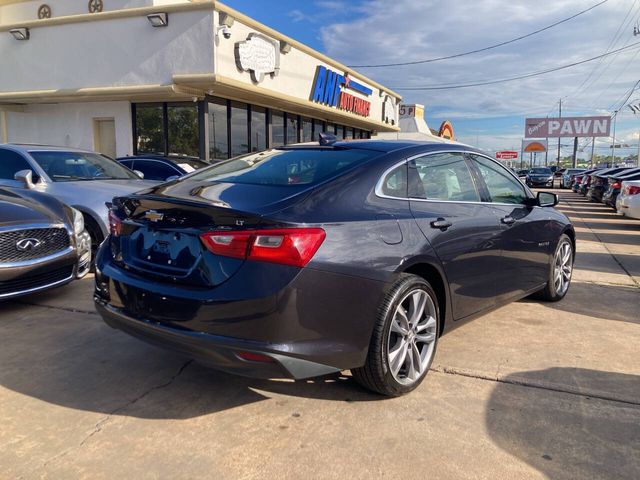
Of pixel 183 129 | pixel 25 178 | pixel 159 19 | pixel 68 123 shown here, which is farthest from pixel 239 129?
pixel 25 178

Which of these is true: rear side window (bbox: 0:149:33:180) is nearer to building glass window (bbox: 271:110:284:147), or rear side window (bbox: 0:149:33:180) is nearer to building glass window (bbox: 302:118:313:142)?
building glass window (bbox: 271:110:284:147)

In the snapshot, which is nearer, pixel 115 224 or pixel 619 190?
pixel 115 224

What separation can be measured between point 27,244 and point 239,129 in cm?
1164

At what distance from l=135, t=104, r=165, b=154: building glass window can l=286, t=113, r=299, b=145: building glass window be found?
5.07 meters

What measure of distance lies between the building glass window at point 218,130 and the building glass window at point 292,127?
3.84 meters

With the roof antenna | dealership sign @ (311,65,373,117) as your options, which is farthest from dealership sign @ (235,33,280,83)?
the roof antenna

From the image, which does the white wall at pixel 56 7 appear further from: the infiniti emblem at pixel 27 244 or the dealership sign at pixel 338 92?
the infiniti emblem at pixel 27 244

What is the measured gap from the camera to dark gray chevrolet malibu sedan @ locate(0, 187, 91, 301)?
4.57 m

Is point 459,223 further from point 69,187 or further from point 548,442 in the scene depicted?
point 69,187

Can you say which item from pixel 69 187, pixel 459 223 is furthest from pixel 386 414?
pixel 69 187

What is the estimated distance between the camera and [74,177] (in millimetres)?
7086

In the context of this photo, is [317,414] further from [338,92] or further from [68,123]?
[338,92]

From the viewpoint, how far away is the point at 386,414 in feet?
10.0

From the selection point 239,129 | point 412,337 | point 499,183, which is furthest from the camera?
point 239,129
